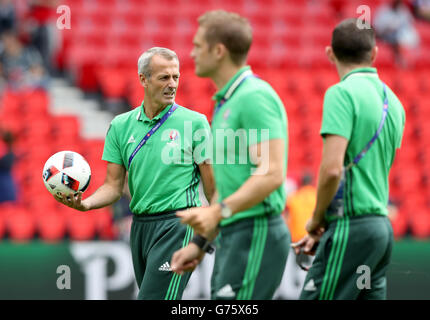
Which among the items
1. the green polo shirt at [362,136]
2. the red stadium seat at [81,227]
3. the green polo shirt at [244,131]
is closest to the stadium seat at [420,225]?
the red stadium seat at [81,227]

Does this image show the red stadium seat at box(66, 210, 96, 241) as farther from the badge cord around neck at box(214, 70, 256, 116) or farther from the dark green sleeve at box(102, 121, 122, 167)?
the badge cord around neck at box(214, 70, 256, 116)

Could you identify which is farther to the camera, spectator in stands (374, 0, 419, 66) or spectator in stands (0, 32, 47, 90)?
spectator in stands (374, 0, 419, 66)

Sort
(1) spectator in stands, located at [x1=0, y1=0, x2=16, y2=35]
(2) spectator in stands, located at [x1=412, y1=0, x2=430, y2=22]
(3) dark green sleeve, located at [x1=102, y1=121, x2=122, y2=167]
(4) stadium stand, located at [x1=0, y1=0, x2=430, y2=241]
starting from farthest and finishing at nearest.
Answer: (2) spectator in stands, located at [x1=412, y1=0, x2=430, y2=22], (1) spectator in stands, located at [x1=0, y1=0, x2=16, y2=35], (4) stadium stand, located at [x1=0, y1=0, x2=430, y2=241], (3) dark green sleeve, located at [x1=102, y1=121, x2=122, y2=167]

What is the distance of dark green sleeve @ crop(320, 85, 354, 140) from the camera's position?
4602 millimetres

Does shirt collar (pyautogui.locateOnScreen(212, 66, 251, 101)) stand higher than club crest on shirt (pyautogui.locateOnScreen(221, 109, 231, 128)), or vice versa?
shirt collar (pyautogui.locateOnScreen(212, 66, 251, 101))

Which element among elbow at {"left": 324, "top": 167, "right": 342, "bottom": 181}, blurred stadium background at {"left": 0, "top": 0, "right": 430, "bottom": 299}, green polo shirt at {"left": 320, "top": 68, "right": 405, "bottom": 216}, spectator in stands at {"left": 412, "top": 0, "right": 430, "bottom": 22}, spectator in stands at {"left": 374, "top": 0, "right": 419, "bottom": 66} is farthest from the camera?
spectator in stands at {"left": 412, "top": 0, "right": 430, "bottom": 22}

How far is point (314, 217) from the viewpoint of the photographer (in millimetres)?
4871

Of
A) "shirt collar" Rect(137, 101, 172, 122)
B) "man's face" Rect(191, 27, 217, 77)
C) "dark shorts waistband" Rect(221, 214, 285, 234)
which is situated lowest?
"dark shorts waistband" Rect(221, 214, 285, 234)

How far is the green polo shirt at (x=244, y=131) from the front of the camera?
4.29 metres

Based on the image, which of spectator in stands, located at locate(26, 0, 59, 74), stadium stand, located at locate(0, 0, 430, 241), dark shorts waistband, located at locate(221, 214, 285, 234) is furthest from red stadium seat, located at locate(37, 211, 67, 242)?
dark shorts waistband, located at locate(221, 214, 285, 234)

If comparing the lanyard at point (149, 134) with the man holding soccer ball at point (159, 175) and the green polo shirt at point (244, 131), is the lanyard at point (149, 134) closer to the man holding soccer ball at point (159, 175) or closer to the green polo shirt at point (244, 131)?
the man holding soccer ball at point (159, 175)

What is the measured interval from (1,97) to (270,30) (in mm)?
5807

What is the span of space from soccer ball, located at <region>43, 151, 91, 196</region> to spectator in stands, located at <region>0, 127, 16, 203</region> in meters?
5.37

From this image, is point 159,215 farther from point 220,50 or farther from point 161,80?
point 220,50
